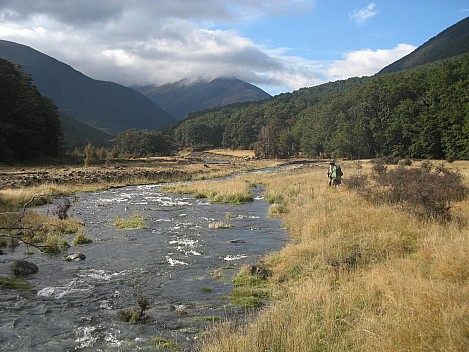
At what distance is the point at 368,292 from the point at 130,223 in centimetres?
1674

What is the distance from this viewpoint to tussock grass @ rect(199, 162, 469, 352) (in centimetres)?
669

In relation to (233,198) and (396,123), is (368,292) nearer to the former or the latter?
(233,198)

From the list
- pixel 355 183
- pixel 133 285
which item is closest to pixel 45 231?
pixel 133 285

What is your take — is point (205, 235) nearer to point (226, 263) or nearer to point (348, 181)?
point (226, 263)

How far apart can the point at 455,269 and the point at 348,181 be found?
19423mm

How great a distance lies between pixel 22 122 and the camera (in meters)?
76.4

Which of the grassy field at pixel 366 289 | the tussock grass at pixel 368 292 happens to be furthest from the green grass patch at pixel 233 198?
the tussock grass at pixel 368 292

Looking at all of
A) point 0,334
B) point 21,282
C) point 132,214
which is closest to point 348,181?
point 132,214

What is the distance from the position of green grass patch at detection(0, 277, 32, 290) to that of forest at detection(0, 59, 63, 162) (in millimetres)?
65338

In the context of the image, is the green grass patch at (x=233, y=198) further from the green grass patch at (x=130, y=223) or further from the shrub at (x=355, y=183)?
the green grass patch at (x=130, y=223)

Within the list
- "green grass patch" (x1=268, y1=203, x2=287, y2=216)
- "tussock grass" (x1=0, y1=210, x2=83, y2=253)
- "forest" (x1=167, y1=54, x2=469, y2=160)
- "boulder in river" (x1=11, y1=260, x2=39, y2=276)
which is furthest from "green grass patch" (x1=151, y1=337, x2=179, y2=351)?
"forest" (x1=167, y1=54, x2=469, y2=160)

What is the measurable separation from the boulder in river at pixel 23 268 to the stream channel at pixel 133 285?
346 mm

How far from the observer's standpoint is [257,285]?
40.8 ft

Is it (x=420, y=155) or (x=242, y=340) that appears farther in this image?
(x=420, y=155)
